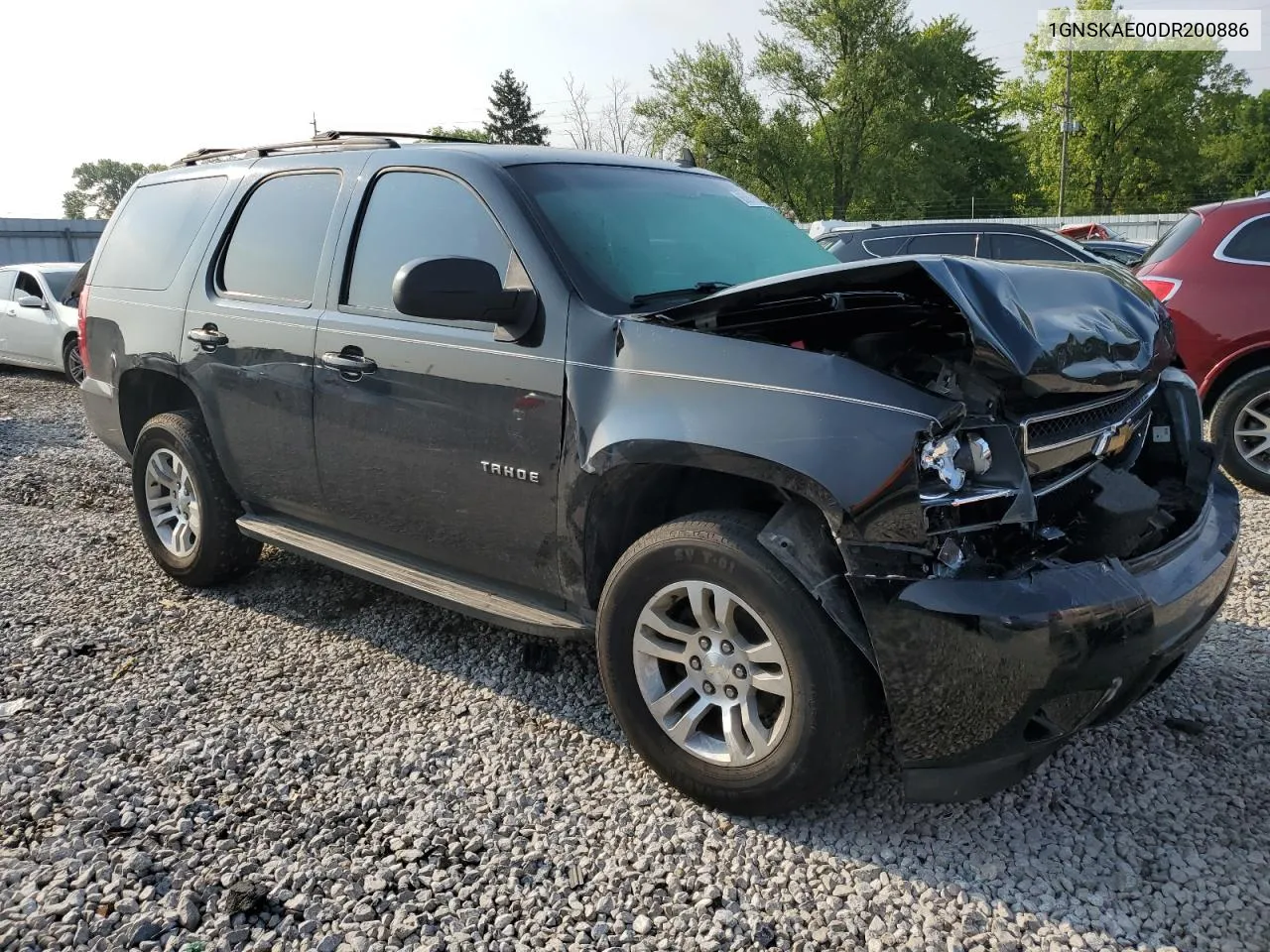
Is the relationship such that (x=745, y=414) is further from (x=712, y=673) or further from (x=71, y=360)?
(x=71, y=360)

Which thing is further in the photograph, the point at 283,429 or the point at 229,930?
the point at 283,429

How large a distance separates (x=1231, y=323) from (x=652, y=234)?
14.2 feet

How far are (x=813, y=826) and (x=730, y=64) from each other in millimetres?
51587

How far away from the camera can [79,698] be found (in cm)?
354

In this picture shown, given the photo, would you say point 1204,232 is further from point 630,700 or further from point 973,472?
point 630,700

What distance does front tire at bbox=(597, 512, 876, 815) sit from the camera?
7.95 ft

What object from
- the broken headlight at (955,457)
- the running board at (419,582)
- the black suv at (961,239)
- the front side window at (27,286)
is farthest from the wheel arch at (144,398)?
the front side window at (27,286)

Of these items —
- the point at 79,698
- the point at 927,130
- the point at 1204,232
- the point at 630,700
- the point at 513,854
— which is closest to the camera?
the point at 513,854

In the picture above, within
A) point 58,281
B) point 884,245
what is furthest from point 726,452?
point 58,281

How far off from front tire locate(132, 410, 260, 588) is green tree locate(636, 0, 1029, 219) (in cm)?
4621

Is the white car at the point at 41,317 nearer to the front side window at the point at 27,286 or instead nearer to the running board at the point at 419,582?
the front side window at the point at 27,286

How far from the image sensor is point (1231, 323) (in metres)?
5.82

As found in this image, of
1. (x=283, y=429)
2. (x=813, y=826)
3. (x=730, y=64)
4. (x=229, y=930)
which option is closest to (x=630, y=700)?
(x=813, y=826)

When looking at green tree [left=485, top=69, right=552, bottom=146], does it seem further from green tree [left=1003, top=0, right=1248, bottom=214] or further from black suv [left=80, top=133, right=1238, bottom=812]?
black suv [left=80, top=133, right=1238, bottom=812]
